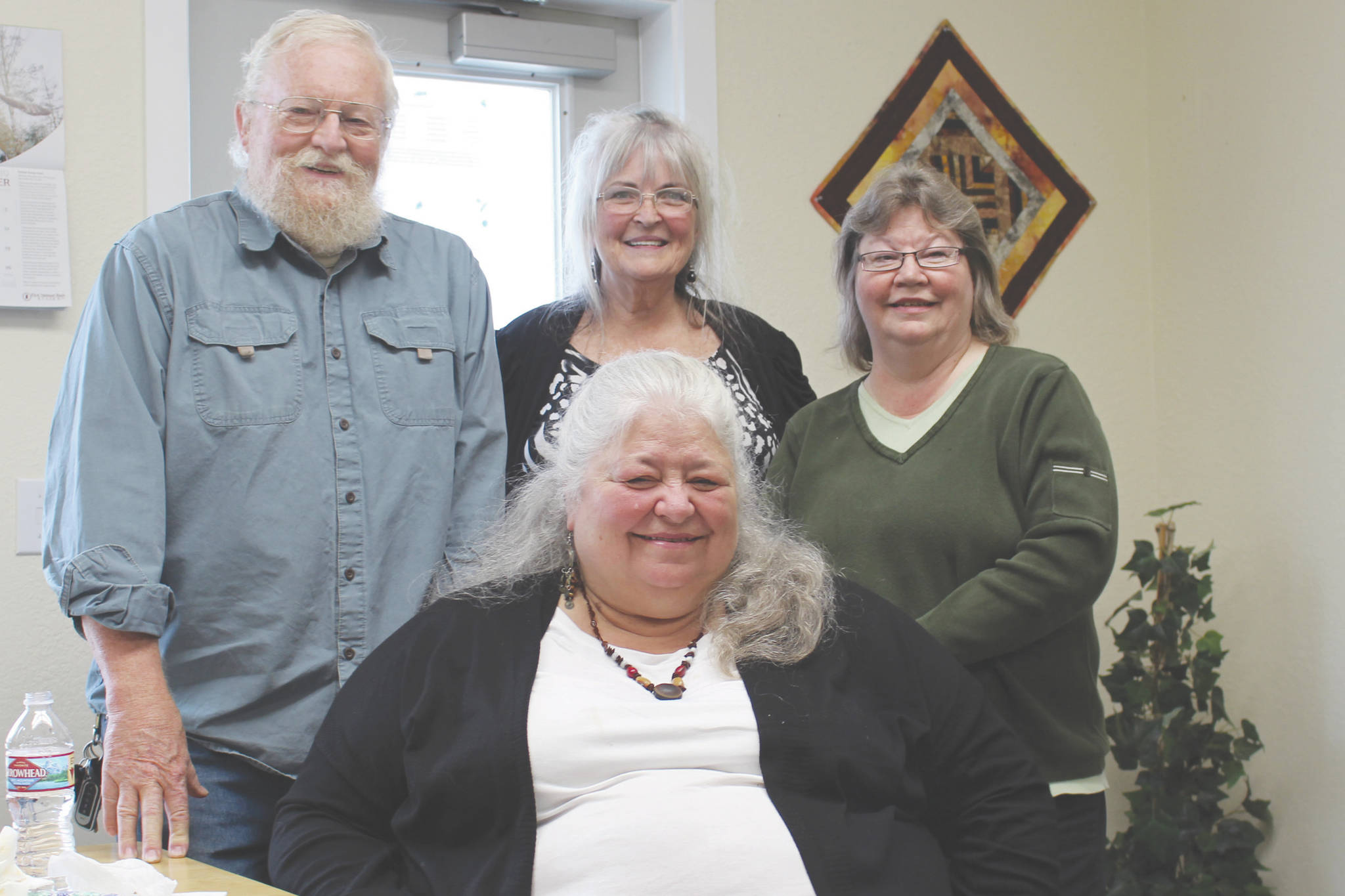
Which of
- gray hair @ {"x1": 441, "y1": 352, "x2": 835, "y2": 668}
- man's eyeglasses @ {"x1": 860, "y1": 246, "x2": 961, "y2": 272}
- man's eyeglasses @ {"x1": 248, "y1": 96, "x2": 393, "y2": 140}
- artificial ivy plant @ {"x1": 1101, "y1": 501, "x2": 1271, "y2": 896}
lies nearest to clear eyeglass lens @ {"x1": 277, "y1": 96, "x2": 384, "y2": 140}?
man's eyeglasses @ {"x1": 248, "y1": 96, "x2": 393, "y2": 140}

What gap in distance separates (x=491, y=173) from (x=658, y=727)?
1756mm

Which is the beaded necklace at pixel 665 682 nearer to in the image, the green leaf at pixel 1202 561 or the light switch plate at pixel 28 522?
the light switch plate at pixel 28 522

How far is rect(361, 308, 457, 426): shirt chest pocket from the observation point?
176cm

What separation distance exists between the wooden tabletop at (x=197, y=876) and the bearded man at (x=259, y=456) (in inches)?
1.1

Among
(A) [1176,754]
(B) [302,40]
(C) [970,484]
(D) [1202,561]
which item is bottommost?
(A) [1176,754]

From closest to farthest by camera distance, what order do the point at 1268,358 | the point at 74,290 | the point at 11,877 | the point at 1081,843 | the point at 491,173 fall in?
the point at 11,877
the point at 1081,843
the point at 74,290
the point at 491,173
the point at 1268,358

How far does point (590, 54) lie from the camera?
9.43 feet

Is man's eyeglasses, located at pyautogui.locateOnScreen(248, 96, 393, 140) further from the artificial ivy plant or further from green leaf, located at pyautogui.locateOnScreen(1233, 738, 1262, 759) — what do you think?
green leaf, located at pyautogui.locateOnScreen(1233, 738, 1262, 759)

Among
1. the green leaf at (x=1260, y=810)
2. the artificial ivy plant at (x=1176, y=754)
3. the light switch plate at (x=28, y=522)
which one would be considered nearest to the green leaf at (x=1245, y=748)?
the artificial ivy plant at (x=1176, y=754)

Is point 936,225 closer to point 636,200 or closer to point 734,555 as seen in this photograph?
point 636,200

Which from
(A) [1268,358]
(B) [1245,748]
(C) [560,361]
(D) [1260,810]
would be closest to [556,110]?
(C) [560,361]

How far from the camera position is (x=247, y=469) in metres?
1.66

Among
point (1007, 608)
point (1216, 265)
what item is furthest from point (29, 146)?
point (1216, 265)

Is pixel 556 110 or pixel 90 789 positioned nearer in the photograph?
pixel 90 789
